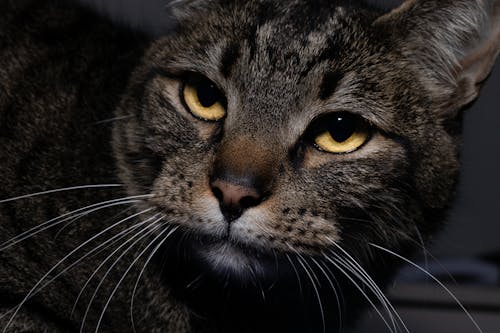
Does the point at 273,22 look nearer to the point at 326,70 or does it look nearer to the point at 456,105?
the point at 326,70

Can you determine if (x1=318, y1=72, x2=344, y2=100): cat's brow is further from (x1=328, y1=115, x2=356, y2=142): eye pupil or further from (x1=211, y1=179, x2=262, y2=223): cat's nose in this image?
(x1=211, y1=179, x2=262, y2=223): cat's nose

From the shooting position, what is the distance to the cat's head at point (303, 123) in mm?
1227

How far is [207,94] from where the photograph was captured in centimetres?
138

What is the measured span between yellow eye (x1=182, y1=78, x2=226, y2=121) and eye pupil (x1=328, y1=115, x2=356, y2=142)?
0.18 meters

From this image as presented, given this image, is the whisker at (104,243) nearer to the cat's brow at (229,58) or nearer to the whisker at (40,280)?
the whisker at (40,280)

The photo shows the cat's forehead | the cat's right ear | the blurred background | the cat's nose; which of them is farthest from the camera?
the blurred background

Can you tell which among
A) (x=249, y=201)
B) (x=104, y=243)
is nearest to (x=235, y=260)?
(x=249, y=201)

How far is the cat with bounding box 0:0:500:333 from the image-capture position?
125cm

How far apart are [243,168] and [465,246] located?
5.45 feet

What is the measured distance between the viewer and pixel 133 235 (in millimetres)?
1424

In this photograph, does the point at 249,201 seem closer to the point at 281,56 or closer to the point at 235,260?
the point at 235,260

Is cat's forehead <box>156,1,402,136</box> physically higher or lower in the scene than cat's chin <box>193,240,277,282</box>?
higher

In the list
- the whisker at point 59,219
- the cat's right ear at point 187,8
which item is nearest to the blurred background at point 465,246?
the cat's right ear at point 187,8

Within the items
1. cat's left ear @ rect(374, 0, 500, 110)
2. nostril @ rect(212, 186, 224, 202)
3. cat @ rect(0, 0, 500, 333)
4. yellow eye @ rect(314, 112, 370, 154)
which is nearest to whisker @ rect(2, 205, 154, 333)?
cat @ rect(0, 0, 500, 333)
